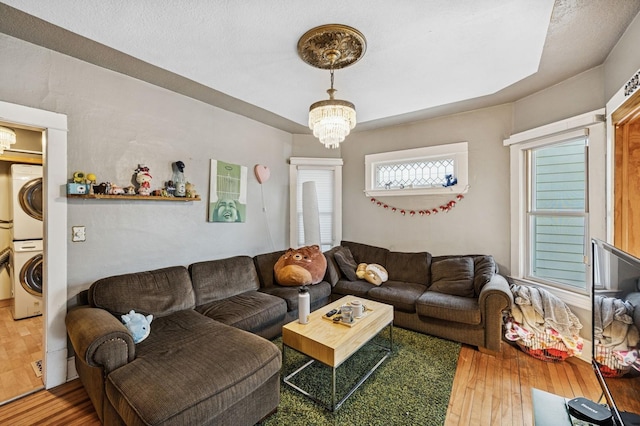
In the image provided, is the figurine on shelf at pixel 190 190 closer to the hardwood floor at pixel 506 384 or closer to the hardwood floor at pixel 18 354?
the hardwood floor at pixel 18 354

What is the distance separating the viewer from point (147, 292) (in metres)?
2.34

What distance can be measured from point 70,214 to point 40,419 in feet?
4.61

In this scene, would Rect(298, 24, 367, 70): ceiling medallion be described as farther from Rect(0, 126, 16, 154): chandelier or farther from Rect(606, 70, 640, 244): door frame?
Rect(0, 126, 16, 154): chandelier

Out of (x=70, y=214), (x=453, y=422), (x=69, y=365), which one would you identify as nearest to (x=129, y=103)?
(x=70, y=214)

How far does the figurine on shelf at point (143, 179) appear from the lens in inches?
99.5

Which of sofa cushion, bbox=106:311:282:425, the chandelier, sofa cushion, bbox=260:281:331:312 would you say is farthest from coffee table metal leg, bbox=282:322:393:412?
the chandelier

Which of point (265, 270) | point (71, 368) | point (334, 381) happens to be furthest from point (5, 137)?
point (334, 381)

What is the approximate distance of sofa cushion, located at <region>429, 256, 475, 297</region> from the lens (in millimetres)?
2969

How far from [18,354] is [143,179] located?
195 centimetres

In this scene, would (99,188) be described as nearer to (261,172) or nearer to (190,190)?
(190,190)

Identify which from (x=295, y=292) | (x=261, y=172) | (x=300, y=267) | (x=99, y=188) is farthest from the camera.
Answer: (x=261, y=172)

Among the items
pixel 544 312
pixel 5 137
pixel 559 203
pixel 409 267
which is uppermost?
pixel 5 137

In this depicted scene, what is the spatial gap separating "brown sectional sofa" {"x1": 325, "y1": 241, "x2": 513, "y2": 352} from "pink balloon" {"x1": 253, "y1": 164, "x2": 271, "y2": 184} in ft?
4.52

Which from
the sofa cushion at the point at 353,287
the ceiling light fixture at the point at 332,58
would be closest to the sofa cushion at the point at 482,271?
the sofa cushion at the point at 353,287
